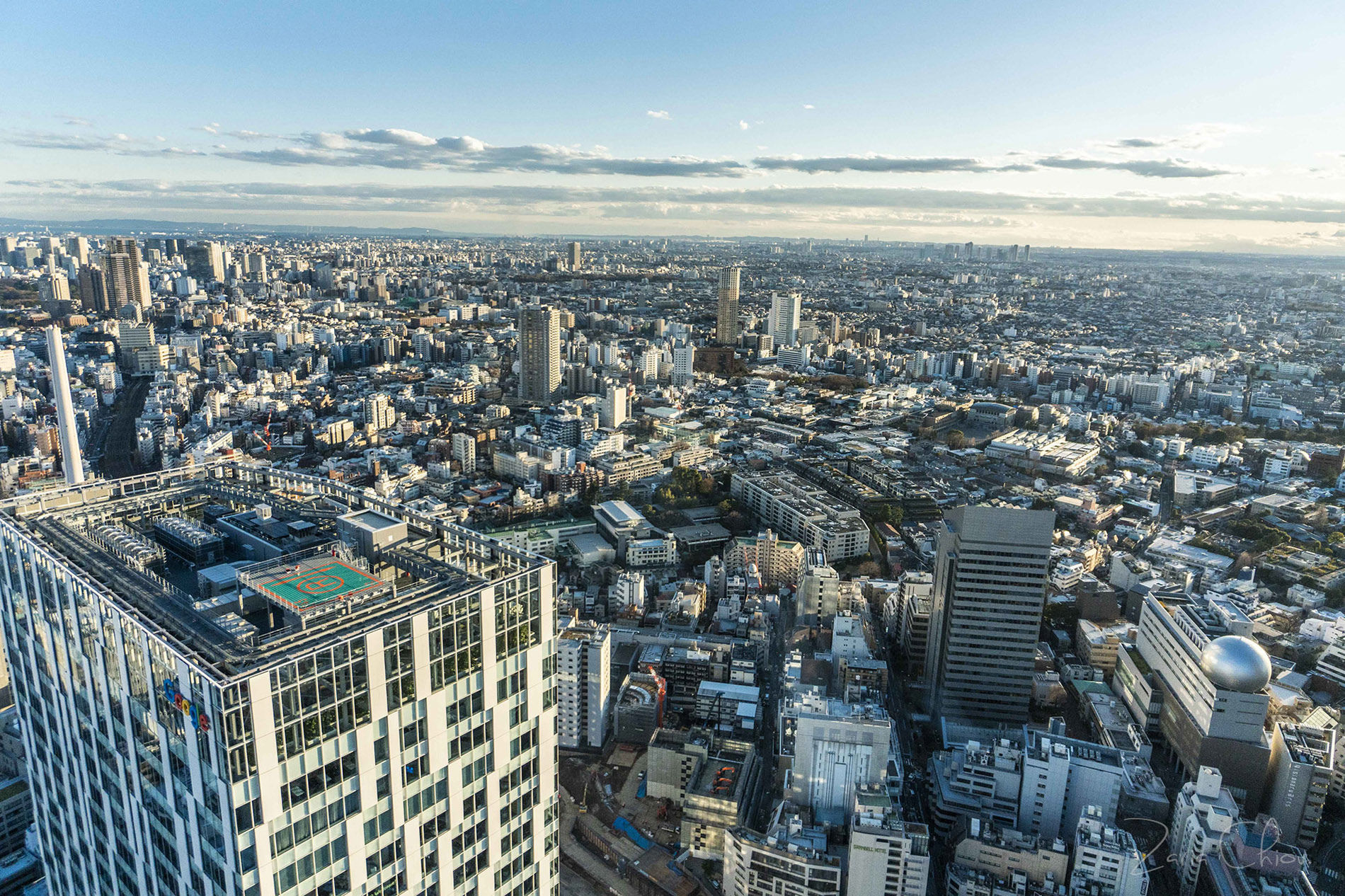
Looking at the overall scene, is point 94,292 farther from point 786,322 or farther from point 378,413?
point 786,322

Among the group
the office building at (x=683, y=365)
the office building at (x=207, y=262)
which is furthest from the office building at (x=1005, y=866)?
the office building at (x=207, y=262)

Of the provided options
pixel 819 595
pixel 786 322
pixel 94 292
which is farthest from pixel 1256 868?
pixel 94 292

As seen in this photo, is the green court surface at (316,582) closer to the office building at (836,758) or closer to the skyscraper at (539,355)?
the office building at (836,758)

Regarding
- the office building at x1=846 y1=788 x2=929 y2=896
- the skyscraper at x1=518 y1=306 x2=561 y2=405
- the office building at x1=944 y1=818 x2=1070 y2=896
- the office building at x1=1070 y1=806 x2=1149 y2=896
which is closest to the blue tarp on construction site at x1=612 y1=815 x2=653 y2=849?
the office building at x1=846 y1=788 x2=929 y2=896

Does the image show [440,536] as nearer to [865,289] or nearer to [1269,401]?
[1269,401]

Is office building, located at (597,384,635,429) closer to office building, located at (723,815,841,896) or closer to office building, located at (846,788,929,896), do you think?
office building, located at (723,815,841,896)

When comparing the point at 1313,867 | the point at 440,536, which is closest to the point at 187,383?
the point at 440,536

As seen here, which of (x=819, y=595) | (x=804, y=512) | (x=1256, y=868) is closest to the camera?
(x=1256, y=868)
